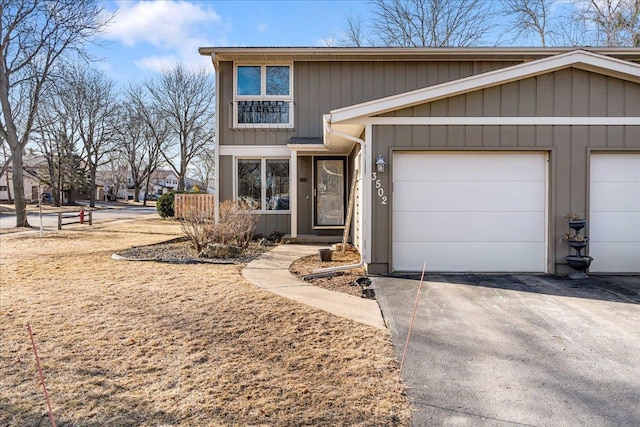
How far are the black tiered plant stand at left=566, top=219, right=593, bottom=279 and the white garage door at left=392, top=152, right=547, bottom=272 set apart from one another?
429mm

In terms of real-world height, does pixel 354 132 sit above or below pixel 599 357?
Answer: above

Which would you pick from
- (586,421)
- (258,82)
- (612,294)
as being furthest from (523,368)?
(258,82)

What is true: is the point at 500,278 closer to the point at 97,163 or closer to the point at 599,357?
the point at 599,357

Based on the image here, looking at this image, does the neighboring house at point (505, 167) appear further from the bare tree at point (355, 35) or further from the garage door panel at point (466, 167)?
the bare tree at point (355, 35)

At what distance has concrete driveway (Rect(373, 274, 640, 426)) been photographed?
250cm

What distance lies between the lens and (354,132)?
7059mm

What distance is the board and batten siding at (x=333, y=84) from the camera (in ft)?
34.3

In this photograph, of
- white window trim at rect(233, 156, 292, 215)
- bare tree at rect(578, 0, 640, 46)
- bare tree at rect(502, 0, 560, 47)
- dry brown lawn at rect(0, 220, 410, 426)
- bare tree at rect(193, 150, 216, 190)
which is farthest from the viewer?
bare tree at rect(193, 150, 216, 190)

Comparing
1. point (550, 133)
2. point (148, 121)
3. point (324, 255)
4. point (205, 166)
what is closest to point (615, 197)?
point (550, 133)

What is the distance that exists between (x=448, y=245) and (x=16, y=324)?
5.85 meters

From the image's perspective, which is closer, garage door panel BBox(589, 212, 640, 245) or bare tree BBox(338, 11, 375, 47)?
garage door panel BBox(589, 212, 640, 245)

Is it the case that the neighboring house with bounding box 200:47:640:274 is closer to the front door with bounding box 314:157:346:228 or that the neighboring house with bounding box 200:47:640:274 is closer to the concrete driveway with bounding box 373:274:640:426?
the concrete driveway with bounding box 373:274:640:426

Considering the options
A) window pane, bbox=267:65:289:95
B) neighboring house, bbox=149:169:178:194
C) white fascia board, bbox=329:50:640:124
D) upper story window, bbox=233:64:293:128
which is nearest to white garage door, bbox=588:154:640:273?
white fascia board, bbox=329:50:640:124

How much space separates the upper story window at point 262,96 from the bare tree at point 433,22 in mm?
11132
